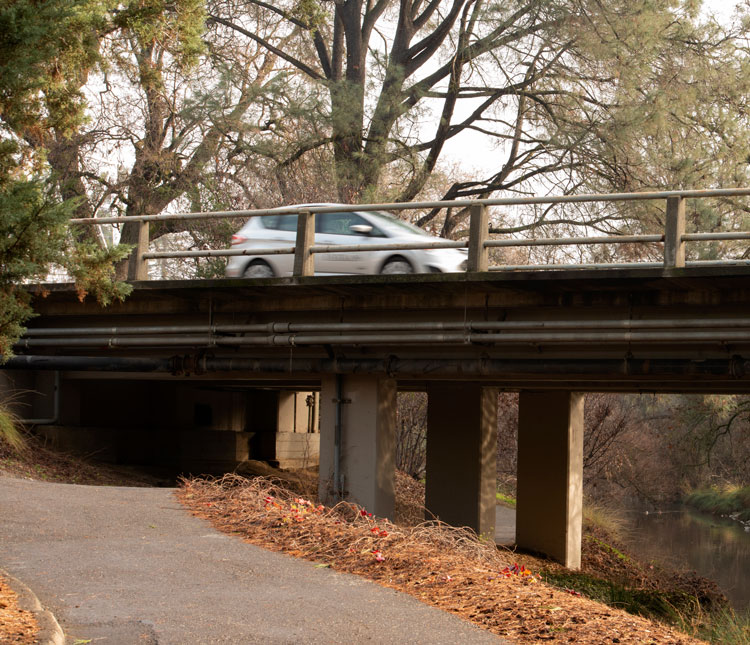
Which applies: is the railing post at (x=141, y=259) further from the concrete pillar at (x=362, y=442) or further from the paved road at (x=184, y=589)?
the paved road at (x=184, y=589)

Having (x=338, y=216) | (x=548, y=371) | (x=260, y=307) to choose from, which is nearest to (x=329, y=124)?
(x=338, y=216)

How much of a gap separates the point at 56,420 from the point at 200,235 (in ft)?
29.7

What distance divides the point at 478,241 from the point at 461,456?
697cm

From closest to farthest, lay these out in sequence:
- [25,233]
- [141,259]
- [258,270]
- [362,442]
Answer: [25,233] → [362,442] → [141,259] → [258,270]

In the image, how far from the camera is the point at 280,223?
55.6 feet

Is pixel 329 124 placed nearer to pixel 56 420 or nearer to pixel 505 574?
pixel 56 420

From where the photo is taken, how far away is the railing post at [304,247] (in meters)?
14.1

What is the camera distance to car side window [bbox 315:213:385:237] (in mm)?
16188

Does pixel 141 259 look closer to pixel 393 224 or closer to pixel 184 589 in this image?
pixel 393 224

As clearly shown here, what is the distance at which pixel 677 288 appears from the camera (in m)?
12.4

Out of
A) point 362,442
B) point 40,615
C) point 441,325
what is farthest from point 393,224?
point 40,615

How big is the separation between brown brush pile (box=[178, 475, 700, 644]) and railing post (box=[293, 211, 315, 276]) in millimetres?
3804

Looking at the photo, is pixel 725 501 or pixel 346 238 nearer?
pixel 346 238

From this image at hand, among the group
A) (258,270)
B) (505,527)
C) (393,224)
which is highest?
(393,224)
